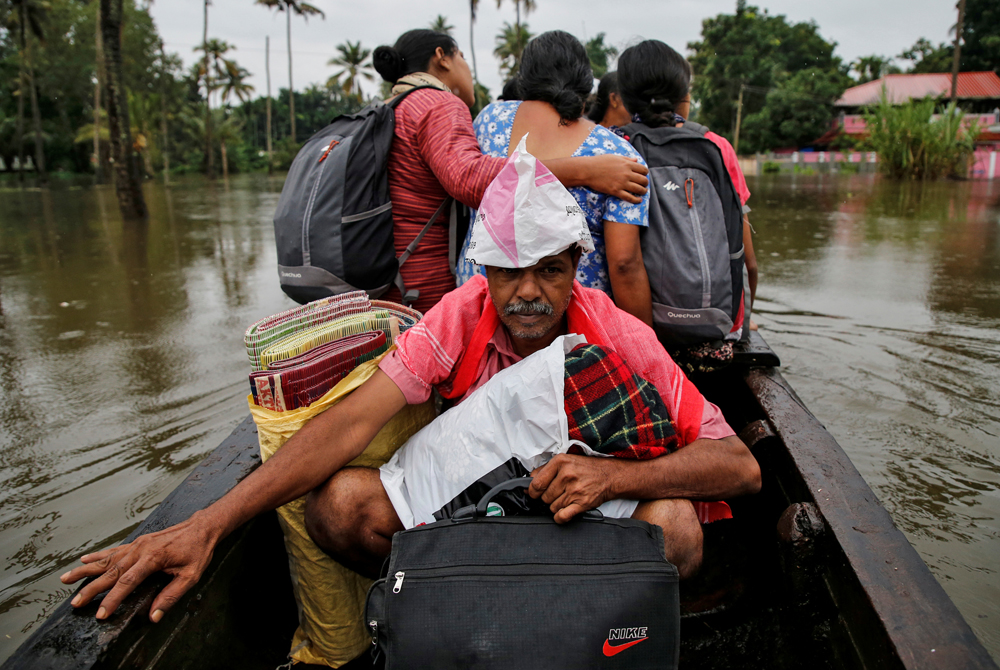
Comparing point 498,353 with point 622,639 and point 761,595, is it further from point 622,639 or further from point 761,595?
point 761,595

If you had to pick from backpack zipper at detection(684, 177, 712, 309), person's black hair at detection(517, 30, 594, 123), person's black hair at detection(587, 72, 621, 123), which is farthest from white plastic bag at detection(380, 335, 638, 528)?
person's black hair at detection(587, 72, 621, 123)

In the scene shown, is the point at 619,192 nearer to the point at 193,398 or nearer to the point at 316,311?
the point at 316,311

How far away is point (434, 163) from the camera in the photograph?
7.29 ft

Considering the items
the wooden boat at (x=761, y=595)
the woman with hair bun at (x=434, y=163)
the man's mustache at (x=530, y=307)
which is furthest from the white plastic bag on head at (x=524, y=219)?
the wooden boat at (x=761, y=595)

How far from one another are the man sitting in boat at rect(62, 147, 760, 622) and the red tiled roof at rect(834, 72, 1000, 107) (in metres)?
41.0

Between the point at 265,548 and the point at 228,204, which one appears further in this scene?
the point at 228,204

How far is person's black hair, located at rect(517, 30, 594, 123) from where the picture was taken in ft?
7.23

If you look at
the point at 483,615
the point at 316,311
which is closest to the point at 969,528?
the point at 483,615

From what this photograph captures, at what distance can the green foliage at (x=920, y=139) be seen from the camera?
18.2 meters

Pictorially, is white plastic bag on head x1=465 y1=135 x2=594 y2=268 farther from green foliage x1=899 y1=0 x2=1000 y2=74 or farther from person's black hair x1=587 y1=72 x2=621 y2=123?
green foliage x1=899 y1=0 x2=1000 y2=74

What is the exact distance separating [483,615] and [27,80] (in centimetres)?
4002

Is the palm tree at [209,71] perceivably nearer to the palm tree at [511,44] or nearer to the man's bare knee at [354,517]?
the palm tree at [511,44]

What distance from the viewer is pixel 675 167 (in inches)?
89.4

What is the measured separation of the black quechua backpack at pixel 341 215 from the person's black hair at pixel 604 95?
1.31 metres
